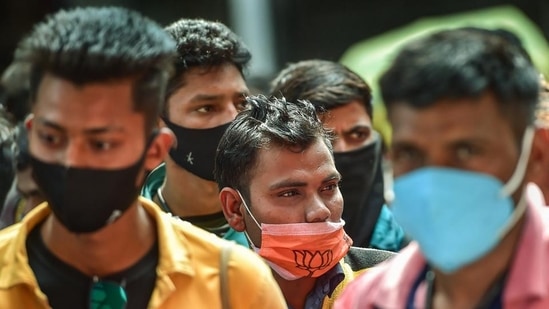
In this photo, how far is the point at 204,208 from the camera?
5875 mm

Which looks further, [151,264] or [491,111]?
[151,264]

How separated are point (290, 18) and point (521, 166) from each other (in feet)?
35.4

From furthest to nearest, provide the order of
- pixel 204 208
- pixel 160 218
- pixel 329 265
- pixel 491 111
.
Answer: pixel 204 208, pixel 329 265, pixel 160 218, pixel 491 111

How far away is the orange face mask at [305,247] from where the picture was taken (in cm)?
507

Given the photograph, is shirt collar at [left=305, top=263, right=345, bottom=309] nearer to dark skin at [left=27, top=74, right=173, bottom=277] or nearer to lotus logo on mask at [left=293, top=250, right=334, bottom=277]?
lotus logo on mask at [left=293, top=250, right=334, bottom=277]

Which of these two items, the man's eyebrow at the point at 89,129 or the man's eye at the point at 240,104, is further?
the man's eye at the point at 240,104

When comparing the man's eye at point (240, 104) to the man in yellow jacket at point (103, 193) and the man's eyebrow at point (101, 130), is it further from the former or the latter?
the man's eyebrow at point (101, 130)

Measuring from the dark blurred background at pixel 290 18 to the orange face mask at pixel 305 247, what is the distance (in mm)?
8349

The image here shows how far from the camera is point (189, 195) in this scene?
19.3 ft

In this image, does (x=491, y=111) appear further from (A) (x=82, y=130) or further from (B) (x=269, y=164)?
(B) (x=269, y=164)

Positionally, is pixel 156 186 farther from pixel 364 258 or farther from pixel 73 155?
pixel 73 155

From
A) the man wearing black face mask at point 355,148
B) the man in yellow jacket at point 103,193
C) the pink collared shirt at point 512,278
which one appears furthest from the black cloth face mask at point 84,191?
the man wearing black face mask at point 355,148

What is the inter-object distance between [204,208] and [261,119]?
657 millimetres

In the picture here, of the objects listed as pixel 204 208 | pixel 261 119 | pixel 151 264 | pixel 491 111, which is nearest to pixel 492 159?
pixel 491 111
